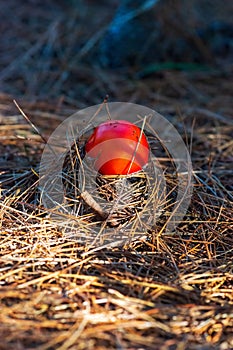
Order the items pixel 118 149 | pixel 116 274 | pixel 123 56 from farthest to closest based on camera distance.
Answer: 1. pixel 123 56
2. pixel 118 149
3. pixel 116 274

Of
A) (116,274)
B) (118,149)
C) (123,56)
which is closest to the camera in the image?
(116,274)

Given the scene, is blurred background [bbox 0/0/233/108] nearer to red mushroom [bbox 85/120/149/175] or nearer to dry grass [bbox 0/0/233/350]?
dry grass [bbox 0/0/233/350]

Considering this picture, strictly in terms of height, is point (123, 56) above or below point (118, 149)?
below

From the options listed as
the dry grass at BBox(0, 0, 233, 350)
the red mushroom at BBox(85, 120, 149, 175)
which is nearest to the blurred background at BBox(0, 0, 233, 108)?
the dry grass at BBox(0, 0, 233, 350)

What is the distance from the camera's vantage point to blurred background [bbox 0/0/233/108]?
3.55 m

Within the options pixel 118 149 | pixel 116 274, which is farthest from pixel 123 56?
pixel 116 274

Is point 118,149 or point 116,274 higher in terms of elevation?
point 118,149

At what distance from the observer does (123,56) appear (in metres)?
3.95

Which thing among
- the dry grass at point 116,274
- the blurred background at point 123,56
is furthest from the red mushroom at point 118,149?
the blurred background at point 123,56

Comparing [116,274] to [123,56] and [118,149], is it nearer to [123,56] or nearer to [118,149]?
[118,149]

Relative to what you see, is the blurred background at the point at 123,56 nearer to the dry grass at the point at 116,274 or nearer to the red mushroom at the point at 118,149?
the dry grass at the point at 116,274

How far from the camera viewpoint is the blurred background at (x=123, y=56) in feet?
11.7

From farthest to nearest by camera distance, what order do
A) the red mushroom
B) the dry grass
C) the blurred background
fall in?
the blurred background, the red mushroom, the dry grass

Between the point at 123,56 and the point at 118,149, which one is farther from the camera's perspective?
the point at 123,56
